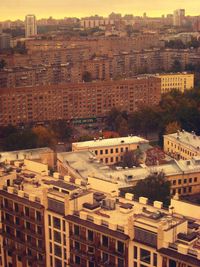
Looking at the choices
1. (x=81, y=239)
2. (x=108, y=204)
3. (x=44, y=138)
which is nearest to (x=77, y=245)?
(x=81, y=239)

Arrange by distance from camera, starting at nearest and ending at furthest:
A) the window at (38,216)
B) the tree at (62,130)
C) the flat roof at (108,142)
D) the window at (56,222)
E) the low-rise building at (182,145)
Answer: the window at (56,222) < the window at (38,216) < the low-rise building at (182,145) < the flat roof at (108,142) < the tree at (62,130)

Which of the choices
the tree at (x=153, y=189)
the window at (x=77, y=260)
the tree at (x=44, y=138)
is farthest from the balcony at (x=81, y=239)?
the tree at (x=44, y=138)

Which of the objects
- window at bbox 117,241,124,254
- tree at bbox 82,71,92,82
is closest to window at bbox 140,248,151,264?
window at bbox 117,241,124,254

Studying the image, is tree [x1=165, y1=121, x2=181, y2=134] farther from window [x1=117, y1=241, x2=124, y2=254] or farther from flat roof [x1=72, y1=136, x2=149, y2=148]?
window [x1=117, y1=241, x2=124, y2=254]

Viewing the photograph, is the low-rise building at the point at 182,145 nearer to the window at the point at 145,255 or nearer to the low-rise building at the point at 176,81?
the window at the point at 145,255

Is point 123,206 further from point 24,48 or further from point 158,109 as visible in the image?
point 24,48

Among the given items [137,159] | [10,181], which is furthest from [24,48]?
[10,181]

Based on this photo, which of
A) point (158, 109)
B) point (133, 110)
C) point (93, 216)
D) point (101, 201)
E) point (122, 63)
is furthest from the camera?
point (122, 63)
